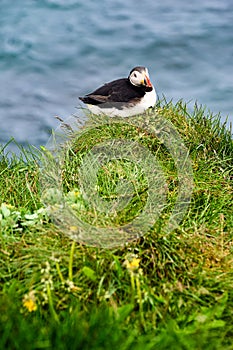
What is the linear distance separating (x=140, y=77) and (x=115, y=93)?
23 cm

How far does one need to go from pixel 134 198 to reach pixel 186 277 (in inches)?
32.3

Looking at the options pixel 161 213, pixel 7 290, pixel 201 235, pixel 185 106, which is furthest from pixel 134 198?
pixel 185 106

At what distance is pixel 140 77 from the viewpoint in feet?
16.5

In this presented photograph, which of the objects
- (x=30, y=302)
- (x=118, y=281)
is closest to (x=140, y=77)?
(x=118, y=281)

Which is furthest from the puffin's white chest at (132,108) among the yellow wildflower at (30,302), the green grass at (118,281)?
the yellow wildflower at (30,302)

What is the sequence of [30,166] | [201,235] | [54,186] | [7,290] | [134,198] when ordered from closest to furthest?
[7,290]
[201,235]
[134,198]
[54,186]
[30,166]

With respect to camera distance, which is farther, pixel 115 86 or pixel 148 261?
pixel 115 86

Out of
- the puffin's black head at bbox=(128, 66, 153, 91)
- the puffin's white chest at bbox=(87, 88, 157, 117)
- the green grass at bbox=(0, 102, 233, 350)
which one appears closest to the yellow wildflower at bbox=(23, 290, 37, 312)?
the green grass at bbox=(0, 102, 233, 350)

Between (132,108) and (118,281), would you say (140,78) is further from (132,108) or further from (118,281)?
(118,281)

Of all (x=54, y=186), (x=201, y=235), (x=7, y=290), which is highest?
(x=54, y=186)

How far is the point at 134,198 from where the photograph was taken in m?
4.05

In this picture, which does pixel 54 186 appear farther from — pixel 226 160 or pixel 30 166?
pixel 226 160

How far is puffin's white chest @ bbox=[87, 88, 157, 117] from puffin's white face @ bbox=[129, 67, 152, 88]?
90 millimetres

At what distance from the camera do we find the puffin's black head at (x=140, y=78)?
16.5ft
